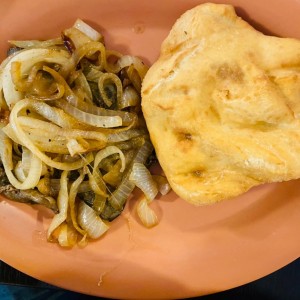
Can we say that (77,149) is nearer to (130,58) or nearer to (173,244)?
(130,58)

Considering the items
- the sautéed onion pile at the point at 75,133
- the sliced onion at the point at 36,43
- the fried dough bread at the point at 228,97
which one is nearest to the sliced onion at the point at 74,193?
the sautéed onion pile at the point at 75,133

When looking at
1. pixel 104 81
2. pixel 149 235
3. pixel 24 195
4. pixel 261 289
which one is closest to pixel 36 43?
pixel 104 81

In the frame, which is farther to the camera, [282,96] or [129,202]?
[129,202]

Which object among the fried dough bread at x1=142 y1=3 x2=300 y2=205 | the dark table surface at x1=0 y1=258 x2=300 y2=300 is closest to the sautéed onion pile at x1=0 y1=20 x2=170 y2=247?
the fried dough bread at x1=142 y1=3 x2=300 y2=205

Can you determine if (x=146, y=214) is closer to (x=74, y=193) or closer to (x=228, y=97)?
(x=74, y=193)

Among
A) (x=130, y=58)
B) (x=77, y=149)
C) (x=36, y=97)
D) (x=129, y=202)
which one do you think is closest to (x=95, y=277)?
(x=129, y=202)

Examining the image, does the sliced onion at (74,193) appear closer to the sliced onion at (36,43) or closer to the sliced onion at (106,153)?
the sliced onion at (106,153)
